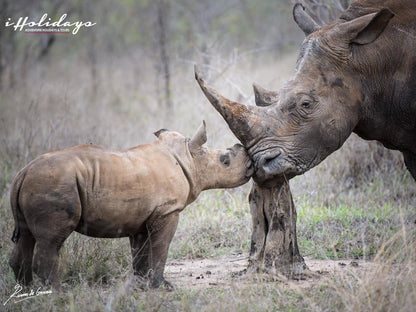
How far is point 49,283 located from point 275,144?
2.06 meters

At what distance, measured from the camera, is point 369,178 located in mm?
7480

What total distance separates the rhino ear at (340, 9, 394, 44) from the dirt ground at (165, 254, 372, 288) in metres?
1.89

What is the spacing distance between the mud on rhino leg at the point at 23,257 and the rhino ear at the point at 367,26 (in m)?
3.03

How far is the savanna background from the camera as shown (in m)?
4.05

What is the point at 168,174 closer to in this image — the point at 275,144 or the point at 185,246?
the point at 275,144

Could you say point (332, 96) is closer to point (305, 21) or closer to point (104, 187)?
point (305, 21)

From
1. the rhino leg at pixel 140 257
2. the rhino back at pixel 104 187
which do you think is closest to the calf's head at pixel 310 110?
the rhino back at pixel 104 187

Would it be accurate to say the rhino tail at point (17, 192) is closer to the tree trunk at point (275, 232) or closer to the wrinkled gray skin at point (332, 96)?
the wrinkled gray skin at point (332, 96)

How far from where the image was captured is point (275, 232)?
4.96m

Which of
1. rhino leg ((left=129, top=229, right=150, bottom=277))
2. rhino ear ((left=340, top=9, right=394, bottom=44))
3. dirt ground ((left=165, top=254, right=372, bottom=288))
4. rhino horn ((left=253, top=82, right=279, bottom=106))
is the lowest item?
dirt ground ((left=165, top=254, right=372, bottom=288))

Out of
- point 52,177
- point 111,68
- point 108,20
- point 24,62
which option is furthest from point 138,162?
point 108,20

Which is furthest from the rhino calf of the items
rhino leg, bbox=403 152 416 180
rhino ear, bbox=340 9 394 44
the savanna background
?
rhino leg, bbox=403 152 416 180

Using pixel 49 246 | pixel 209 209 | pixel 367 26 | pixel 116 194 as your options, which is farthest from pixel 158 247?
pixel 209 209

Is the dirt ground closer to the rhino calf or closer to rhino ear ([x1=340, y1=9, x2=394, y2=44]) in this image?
the rhino calf
